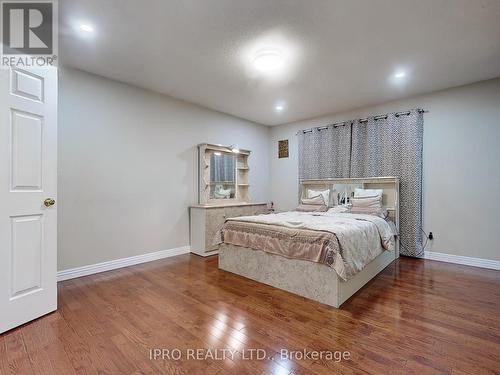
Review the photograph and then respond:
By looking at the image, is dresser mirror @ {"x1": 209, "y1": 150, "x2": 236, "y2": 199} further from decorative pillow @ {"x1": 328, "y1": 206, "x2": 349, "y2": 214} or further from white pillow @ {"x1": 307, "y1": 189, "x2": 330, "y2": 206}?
decorative pillow @ {"x1": 328, "y1": 206, "x2": 349, "y2": 214}

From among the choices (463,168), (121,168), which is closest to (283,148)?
(463,168)

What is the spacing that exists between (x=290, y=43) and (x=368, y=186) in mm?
2864

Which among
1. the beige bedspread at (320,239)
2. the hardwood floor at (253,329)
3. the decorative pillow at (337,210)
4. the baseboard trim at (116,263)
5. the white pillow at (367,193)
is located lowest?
the hardwood floor at (253,329)

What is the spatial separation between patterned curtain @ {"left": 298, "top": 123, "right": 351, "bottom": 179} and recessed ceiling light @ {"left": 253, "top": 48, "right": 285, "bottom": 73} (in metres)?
2.23

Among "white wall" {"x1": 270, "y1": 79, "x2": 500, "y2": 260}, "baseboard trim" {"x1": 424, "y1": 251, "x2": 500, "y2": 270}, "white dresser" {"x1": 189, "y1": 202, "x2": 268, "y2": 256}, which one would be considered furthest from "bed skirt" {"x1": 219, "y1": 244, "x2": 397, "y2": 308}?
"white wall" {"x1": 270, "y1": 79, "x2": 500, "y2": 260}

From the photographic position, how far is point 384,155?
4.27 meters

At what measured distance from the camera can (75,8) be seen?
6.86 feet

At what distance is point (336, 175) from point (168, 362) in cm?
415

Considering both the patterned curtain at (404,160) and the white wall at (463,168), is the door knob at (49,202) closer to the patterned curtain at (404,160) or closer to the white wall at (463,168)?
the patterned curtain at (404,160)

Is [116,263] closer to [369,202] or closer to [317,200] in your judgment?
[317,200]

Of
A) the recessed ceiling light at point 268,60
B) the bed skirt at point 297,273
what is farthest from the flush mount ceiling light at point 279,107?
the bed skirt at point 297,273

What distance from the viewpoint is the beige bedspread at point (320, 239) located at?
240 cm

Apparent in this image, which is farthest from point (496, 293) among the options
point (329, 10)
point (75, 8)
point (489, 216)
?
point (75, 8)

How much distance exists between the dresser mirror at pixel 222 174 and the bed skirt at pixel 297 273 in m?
1.44
